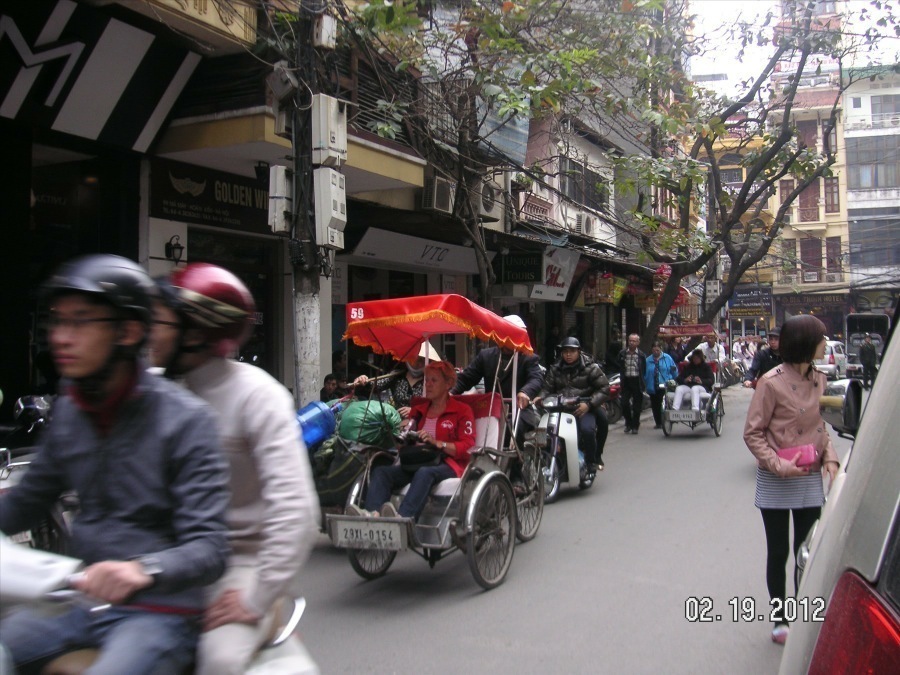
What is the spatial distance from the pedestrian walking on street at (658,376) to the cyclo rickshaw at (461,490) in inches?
324

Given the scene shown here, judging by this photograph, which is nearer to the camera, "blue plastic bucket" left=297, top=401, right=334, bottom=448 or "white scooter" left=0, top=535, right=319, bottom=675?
"white scooter" left=0, top=535, right=319, bottom=675

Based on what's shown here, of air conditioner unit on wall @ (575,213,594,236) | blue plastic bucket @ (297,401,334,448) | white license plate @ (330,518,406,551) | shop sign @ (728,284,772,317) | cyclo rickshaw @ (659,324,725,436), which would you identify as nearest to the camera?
white license plate @ (330,518,406,551)

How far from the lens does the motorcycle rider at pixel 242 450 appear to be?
2105 millimetres

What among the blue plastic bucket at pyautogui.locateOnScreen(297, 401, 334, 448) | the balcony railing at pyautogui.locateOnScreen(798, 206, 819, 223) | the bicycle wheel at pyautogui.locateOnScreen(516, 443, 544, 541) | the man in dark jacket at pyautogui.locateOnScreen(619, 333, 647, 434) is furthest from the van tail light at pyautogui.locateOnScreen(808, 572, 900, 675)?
the balcony railing at pyautogui.locateOnScreen(798, 206, 819, 223)

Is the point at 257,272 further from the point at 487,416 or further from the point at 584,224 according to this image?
the point at 584,224

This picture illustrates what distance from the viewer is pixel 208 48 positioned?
369 inches

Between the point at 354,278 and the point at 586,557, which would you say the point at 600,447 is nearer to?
the point at 586,557

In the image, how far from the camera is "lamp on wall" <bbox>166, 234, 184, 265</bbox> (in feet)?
33.6

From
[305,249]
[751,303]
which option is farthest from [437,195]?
[751,303]

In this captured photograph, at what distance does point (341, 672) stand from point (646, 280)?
25.2 meters

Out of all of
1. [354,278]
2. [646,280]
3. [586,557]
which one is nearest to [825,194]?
[646,280]

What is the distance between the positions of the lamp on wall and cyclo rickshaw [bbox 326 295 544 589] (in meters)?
4.49

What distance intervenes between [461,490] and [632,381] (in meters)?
9.55

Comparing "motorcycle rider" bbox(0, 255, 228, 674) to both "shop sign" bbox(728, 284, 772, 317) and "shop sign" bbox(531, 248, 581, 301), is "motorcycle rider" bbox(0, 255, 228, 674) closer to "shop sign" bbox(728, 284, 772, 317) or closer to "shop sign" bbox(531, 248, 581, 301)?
"shop sign" bbox(531, 248, 581, 301)
